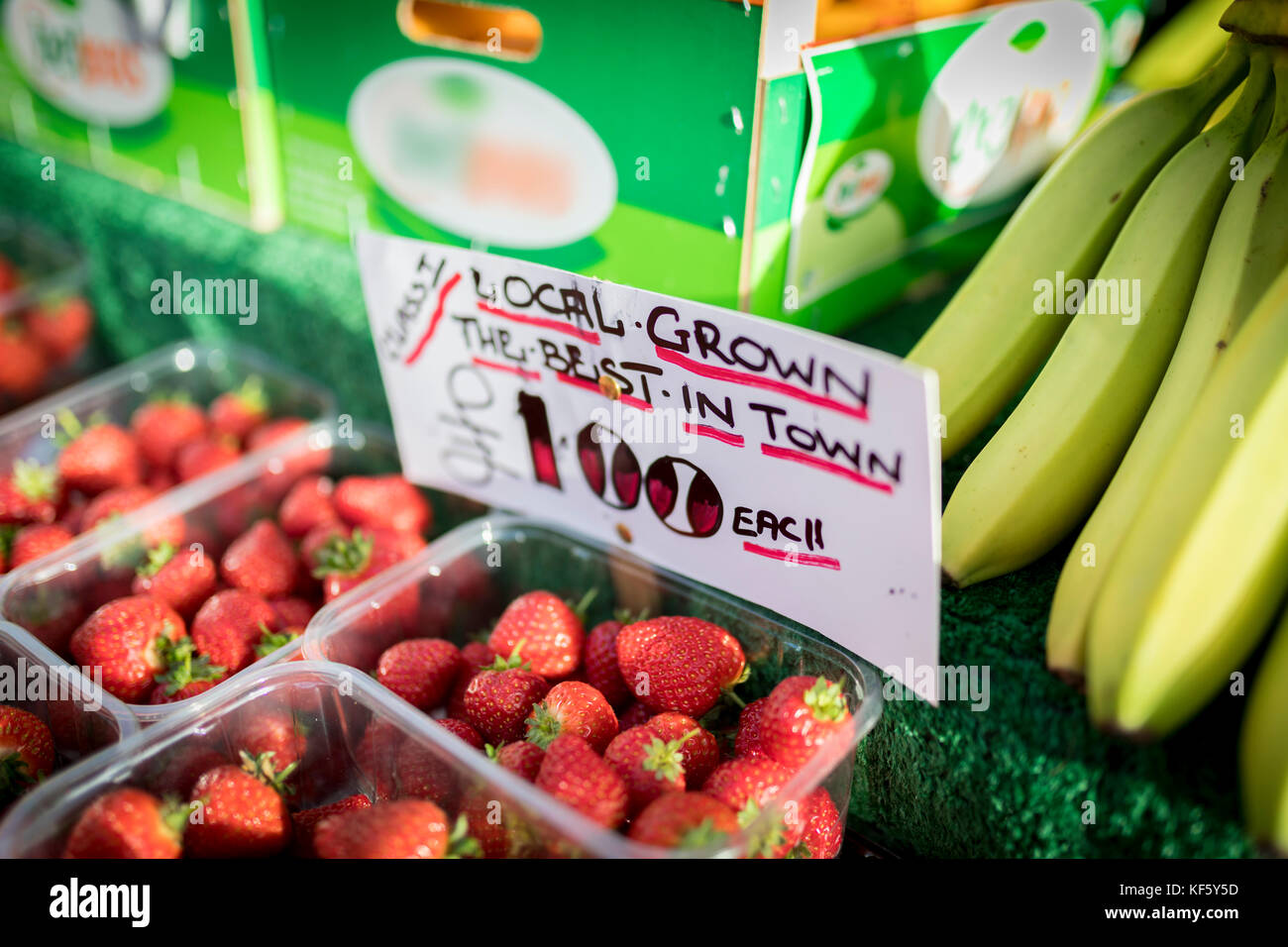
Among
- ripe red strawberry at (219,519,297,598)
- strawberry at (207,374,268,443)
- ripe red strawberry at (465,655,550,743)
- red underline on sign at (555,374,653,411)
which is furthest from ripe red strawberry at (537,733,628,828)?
strawberry at (207,374,268,443)

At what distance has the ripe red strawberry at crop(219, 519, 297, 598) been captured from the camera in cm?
129

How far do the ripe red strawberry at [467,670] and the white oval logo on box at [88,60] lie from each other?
1.15 m

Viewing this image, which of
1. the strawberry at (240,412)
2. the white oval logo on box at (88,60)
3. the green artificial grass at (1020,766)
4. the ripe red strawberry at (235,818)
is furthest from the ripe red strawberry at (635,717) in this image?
the white oval logo on box at (88,60)

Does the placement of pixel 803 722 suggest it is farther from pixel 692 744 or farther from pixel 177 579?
pixel 177 579

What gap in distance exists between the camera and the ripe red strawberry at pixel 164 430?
1588 millimetres

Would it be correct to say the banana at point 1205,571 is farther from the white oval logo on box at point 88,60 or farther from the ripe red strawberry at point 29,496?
the white oval logo on box at point 88,60

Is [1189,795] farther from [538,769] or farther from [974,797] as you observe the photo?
[538,769]

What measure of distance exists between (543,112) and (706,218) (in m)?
0.26

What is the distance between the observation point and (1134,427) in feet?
3.03

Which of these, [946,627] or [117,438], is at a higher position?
[946,627]

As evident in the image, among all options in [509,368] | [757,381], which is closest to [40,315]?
[509,368]

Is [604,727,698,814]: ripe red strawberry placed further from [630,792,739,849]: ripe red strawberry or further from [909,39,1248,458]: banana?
[909,39,1248,458]: banana

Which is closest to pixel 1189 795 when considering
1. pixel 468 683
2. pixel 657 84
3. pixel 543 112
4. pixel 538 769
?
pixel 538 769

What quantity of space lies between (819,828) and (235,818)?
0.56 meters
